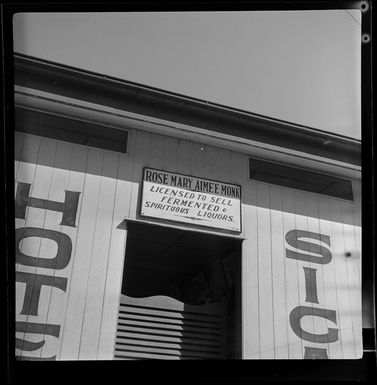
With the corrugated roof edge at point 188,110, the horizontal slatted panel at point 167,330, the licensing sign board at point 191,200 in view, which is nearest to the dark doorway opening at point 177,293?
the horizontal slatted panel at point 167,330

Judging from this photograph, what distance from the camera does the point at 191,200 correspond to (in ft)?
5.41

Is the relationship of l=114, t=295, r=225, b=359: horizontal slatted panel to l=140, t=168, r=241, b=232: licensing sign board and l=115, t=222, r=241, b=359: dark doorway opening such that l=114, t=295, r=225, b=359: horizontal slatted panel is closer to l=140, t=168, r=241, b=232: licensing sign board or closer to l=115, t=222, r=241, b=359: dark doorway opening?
l=115, t=222, r=241, b=359: dark doorway opening

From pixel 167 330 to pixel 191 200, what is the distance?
474mm

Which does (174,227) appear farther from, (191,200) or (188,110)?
(188,110)

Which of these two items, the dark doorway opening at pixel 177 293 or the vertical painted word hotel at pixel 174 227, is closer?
the vertical painted word hotel at pixel 174 227

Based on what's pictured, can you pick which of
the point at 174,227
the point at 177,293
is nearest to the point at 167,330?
the point at 177,293

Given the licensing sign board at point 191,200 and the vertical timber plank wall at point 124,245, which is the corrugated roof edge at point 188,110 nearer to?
the vertical timber plank wall at point 124,245

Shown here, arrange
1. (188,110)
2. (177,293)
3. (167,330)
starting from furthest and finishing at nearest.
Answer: (177,293) → (188,110) → (167,330)

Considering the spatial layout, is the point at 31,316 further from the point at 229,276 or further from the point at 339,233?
the point at 339,233

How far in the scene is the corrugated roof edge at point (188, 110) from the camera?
1625 millimetres

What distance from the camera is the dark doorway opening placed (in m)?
1.43

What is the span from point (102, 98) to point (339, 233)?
3.65 ft

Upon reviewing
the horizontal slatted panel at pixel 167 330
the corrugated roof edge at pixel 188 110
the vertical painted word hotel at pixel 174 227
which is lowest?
the horizontal slatted panel at pixel 167 330

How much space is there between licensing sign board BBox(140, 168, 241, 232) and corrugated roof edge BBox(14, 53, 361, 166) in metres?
0.24
